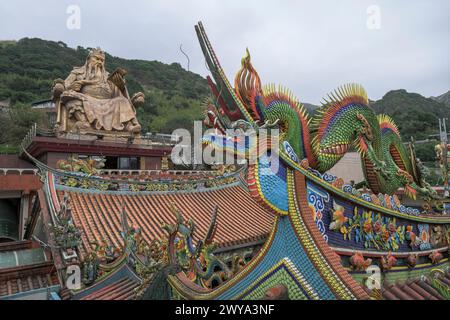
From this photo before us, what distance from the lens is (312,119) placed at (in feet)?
17.1

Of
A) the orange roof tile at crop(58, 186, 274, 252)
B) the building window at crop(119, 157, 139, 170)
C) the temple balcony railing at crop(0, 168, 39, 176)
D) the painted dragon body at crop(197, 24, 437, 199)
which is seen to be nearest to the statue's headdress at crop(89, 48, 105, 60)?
the building window at crop(119, 157, 139, 170)

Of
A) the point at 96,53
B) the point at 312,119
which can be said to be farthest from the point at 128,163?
the point at 312,119

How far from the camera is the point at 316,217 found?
12.9 ft

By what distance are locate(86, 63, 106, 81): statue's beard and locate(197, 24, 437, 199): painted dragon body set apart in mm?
10049

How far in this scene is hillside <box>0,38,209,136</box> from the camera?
51875 millimetres

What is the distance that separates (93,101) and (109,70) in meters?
60.8

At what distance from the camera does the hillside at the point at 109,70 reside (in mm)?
51875

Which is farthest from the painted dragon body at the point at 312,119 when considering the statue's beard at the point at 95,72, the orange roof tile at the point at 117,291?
the statue's beard at the point at 95,72

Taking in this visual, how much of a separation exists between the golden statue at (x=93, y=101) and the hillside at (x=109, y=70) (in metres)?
35.0

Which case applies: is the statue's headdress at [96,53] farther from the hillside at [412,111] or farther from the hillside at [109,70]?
the hillside at [109,70]

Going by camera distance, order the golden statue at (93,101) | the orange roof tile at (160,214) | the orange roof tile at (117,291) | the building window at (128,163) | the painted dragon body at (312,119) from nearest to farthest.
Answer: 1. the orange roof tile at (117,291)
2. the painted dragon body at (312,119)
3. the orange roof tile at (160,214)
4. the golden statue at (93,101)
5. the building window at (128,163)

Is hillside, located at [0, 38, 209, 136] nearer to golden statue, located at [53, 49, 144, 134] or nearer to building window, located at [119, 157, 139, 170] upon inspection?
building window, located at [119, 157, 139, 170]

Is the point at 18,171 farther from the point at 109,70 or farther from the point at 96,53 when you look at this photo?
the point at 109,70

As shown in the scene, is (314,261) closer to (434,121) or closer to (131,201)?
(131,201)
